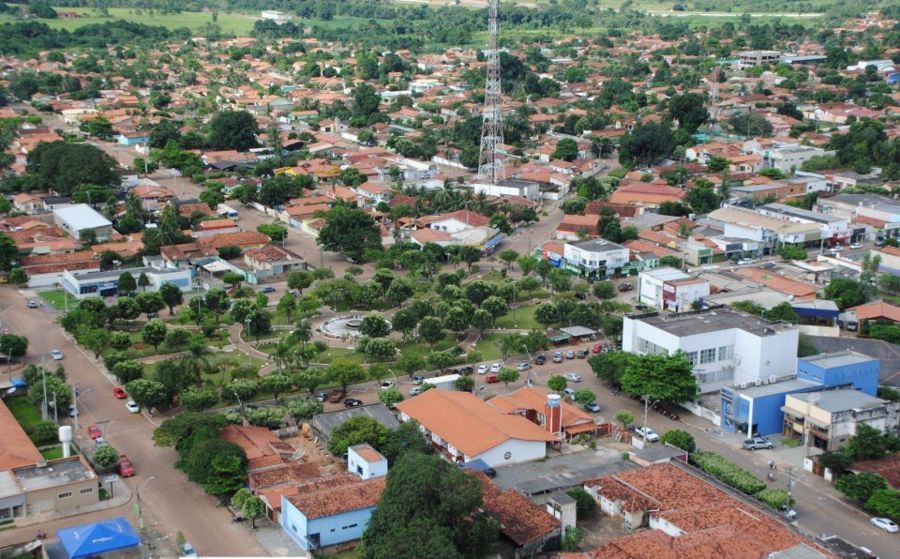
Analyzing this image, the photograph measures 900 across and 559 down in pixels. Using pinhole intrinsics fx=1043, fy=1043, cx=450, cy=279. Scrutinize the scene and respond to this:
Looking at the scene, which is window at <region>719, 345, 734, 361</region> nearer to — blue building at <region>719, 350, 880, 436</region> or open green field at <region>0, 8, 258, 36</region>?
blue building at <region>719, 350, 880, 436</region>

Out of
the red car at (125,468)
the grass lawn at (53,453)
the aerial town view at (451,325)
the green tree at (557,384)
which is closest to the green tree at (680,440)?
the aerial town view at (451,325)

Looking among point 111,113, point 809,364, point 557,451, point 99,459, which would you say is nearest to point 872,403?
point 809,364

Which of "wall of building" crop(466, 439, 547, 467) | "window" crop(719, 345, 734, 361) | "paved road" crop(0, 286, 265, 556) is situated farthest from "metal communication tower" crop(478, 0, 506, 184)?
"wall of building" crop(466, 439, 547, 467)

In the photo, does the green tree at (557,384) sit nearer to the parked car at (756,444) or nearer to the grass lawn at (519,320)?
the parked car at (756,444)

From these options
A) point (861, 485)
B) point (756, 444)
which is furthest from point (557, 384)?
point (861, 485)

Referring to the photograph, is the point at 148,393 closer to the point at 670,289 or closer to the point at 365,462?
the point at 365,462
